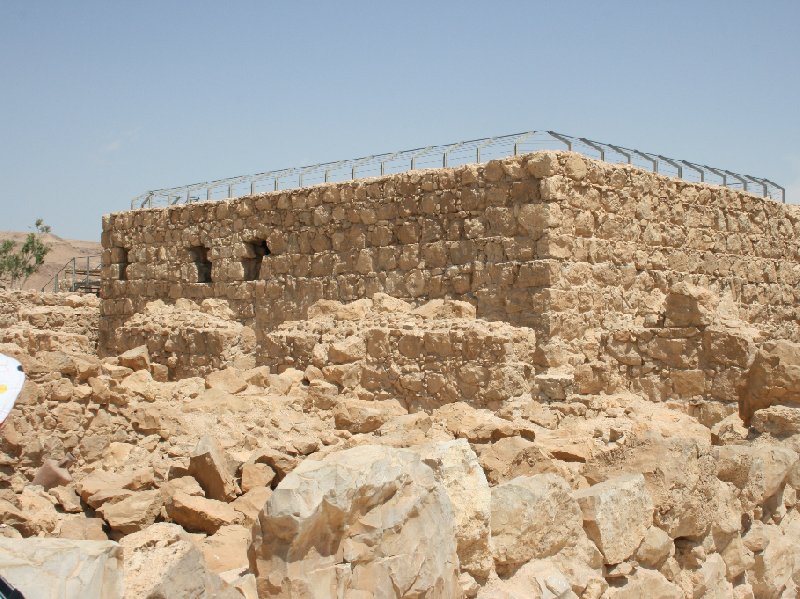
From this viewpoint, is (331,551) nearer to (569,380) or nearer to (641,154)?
(569,380)

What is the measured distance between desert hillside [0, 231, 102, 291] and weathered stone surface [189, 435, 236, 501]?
149 feet

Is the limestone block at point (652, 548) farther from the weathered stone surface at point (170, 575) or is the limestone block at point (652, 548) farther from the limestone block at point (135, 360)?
the limestone block at point (135, 360)

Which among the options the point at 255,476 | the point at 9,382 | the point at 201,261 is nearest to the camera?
the point at 9,382

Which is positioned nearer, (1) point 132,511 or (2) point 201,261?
(1) point 132,511

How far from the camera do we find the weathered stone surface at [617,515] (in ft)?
15.6

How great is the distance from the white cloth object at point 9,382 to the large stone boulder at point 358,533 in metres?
0.99

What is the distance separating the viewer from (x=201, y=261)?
16141 mm

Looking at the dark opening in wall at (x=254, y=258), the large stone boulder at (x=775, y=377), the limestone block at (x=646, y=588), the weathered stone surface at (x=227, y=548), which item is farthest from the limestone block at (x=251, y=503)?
the dark opening in wall at (x=254, y=258)

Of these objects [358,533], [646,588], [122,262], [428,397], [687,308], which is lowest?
[646,588]

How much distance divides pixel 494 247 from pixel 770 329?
342 cm

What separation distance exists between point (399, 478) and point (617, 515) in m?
1.49

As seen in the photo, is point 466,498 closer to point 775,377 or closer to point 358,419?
point 358,419

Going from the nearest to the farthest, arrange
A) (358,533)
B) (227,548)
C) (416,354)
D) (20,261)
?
(358,533) < (227,548) < (416,354) < (20,261)

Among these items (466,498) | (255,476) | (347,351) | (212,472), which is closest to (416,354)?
(347,351)
